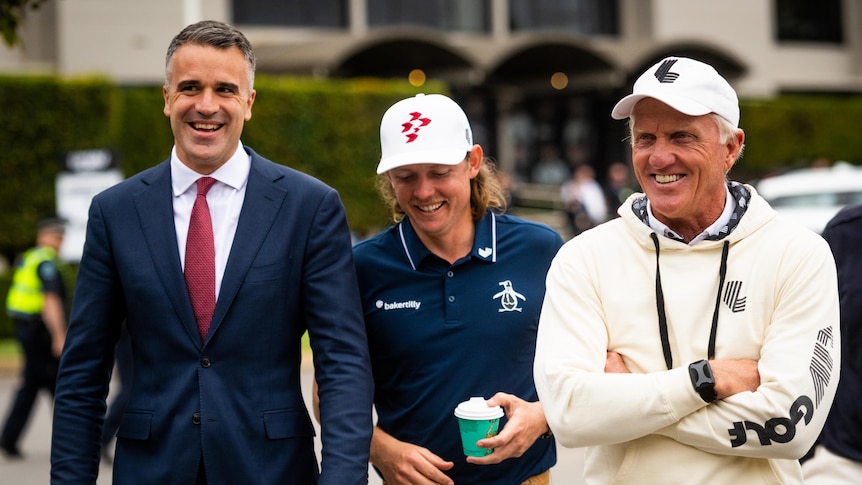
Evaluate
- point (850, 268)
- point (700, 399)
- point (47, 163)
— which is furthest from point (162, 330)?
point (47, 163)

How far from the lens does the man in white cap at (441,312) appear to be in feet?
11.1

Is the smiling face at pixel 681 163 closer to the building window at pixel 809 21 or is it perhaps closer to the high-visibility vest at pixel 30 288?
the high-visibility vest at pixel 30 288

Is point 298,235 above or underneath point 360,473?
above

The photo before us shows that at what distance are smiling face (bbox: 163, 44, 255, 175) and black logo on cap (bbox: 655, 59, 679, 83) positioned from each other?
1.26 metres

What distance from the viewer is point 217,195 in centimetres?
318

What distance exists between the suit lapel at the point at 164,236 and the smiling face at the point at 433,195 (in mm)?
765

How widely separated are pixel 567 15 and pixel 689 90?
3161cm

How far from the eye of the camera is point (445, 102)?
3.54 m

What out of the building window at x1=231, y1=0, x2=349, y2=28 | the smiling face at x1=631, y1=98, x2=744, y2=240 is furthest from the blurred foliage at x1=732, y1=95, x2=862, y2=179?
the smiling face at x1=631, y1=98, x2=744, y2=240

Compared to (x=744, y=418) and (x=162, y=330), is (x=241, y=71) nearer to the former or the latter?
(x=162, y=330)

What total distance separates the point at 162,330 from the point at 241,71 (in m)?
0.83

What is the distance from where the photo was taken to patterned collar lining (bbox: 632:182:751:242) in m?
2.77

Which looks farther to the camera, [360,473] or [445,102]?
[445,102]

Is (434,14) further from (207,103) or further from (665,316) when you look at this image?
(665,316)
